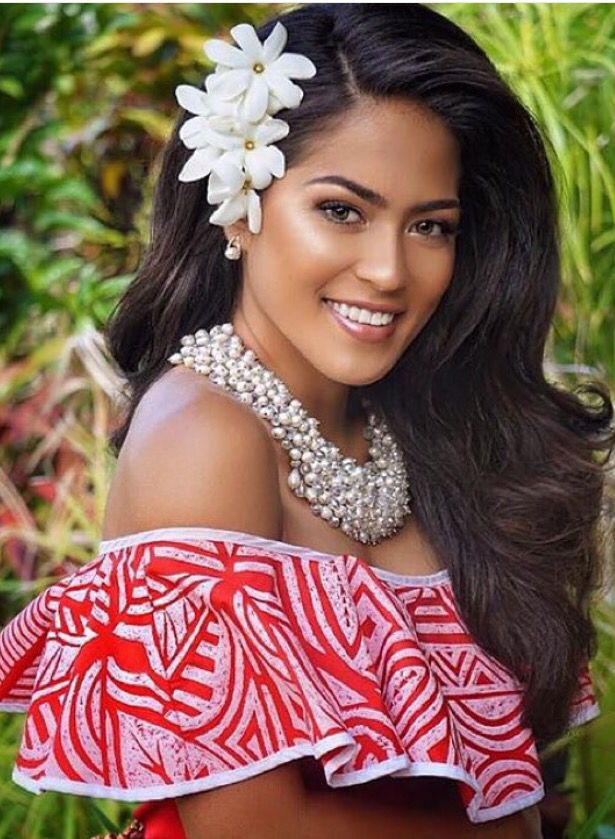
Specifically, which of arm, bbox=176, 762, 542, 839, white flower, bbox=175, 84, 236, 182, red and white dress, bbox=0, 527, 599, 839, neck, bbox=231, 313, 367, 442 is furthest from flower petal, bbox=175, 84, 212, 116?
arm, bbox=176, 762, 542, 839

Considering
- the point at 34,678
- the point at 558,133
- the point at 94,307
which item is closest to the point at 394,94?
the point at 34,678

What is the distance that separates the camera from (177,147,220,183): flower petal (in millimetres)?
1684

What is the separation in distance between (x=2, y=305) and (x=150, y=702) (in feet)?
6.94

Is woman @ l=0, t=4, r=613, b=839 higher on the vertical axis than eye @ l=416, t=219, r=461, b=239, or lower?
lower

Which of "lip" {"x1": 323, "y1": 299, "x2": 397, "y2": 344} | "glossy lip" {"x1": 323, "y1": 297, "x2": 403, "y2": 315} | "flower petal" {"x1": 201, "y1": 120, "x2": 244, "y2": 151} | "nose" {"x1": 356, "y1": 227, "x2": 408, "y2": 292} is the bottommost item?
"lip" {"x1": 323, "y1": 299, "x2": 397, "y2": 344}

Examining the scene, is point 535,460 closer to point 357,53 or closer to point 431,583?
point 431,583

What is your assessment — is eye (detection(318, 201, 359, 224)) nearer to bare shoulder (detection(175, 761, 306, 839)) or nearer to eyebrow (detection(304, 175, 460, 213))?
eyebrow (detection(304, 175, 460, 213))

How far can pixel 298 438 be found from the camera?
1679 mm

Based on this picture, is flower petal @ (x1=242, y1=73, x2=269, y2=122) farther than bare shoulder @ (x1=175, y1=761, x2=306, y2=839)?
Yes

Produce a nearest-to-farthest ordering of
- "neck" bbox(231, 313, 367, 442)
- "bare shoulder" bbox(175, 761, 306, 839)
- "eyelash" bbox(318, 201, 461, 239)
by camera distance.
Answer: "bare shoulder" bbox(175, 761, 306, 839) → "eyelash" bbox(318, 201, 461, 239) → "neck" bbox(231, 313, 367, 442)

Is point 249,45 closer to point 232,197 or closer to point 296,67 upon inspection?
point 296,67

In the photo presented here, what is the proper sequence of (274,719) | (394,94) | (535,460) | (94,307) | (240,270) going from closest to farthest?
(274,719) < (394,94) < (240,270) < (535,460) < (94,307)

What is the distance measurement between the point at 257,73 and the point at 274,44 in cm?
3

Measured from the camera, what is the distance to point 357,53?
1.66m
